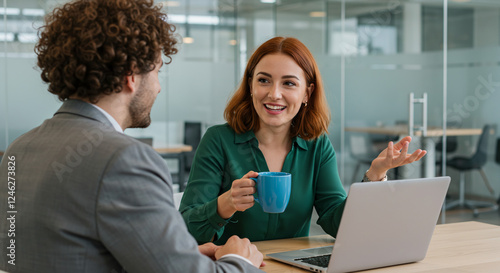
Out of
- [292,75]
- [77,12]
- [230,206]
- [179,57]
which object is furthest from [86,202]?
[179,57]

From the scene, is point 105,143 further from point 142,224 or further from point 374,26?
point 374,26

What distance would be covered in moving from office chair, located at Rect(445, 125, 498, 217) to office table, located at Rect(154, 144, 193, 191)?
7.42 ft

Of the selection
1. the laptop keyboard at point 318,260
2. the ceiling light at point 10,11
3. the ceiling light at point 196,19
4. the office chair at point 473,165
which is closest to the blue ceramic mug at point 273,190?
the laptop keyboard at point 318,260

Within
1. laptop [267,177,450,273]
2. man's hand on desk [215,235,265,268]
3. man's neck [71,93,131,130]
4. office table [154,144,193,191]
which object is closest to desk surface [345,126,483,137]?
office table [154,144,193,191]

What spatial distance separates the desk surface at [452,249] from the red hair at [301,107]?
418 millimetres

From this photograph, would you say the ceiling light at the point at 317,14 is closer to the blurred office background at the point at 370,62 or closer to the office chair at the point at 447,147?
the blurred office background at the point at 370,62

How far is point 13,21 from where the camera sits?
3994mm

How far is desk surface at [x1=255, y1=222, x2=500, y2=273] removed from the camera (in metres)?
1.38

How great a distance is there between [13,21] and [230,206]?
3.07 meters

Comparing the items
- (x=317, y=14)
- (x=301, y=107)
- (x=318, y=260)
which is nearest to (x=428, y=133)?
(x=317, y=14)

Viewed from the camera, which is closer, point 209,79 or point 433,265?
point 433,265

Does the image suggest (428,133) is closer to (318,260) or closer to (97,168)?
(318,260)

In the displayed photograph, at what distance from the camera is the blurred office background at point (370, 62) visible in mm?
4770

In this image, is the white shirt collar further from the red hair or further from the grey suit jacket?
the red hair
